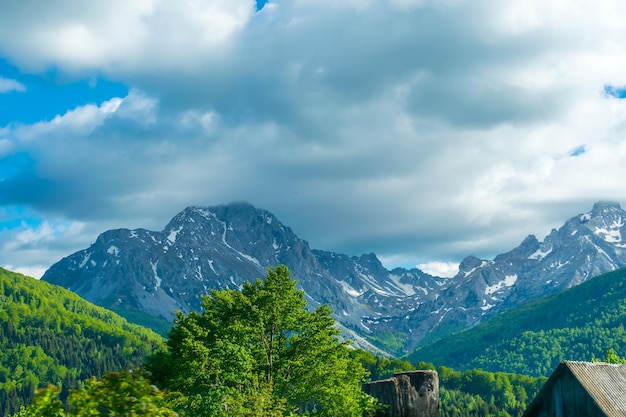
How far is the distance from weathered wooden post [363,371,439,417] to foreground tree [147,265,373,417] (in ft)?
140

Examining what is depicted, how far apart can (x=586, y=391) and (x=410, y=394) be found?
96.3 ft

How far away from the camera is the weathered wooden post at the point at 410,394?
9.10 m

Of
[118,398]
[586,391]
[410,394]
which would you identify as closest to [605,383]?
[586,391]

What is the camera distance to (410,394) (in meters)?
9.16

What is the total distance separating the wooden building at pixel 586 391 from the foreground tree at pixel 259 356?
18727mm

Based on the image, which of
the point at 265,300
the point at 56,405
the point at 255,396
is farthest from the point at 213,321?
the point at 56,405

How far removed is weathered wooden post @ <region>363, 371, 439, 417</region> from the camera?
910 cm

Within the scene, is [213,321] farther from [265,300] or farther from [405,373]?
[405,373]

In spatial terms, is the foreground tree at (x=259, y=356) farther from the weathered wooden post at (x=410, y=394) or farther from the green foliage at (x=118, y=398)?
the weathered wooden post at (x=410, y=394)

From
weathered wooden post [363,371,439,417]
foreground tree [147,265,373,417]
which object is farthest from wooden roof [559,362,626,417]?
weathered wooden post [363,371,439,417]

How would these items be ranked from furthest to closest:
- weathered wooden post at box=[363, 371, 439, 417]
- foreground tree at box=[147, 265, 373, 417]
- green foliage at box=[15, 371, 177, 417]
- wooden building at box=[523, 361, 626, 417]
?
foreground tree at box=[147, 265, 373, 417] < wooden building at box=[523, 361, 626, 417] < green foliage at box=[15, 371, 177, 417] < weathered wooden post at box=[363, 371, 439, 417]

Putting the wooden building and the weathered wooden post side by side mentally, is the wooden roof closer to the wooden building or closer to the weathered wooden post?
the wooden building

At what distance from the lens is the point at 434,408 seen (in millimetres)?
9211

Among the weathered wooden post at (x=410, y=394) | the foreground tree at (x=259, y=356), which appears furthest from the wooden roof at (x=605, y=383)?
the weathered wooden post at (x=410, y=394)
